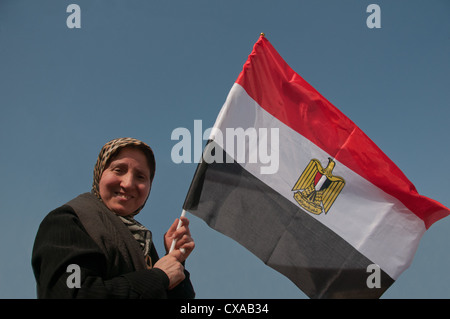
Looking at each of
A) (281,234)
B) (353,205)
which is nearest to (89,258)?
(281,234)

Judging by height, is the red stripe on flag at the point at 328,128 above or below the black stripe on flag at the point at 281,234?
above

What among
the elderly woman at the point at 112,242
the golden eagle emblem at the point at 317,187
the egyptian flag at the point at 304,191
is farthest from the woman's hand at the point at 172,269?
the golden eagle emblem at the point at 317,187

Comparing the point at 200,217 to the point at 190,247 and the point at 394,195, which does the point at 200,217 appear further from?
the point at 394,195

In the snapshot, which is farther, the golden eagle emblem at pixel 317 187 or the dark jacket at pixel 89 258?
the golden eagle emblem at pixel 317 187

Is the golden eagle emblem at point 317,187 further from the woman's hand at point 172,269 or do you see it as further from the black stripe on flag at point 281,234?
the woman's hand at point 172,269

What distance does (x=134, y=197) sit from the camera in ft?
10.6

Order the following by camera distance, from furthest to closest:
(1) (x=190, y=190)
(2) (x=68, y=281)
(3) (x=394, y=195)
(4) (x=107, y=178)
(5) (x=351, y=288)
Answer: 1. (3) (x=394, y=195)
2. (5) (x=351, y=288)
3. (1) (x=190, y=190)
4. (4) (x=107, y=178)
5. (2) (x=68, y=281)

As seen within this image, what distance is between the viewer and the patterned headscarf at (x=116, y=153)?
3.18 metres

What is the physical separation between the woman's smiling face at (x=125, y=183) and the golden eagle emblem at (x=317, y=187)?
5.87 feet

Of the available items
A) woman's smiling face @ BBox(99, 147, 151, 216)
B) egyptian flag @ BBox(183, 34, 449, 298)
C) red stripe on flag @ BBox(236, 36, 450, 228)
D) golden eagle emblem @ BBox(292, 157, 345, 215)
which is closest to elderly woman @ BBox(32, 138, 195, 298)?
woman's smiling face @ BBox(99, 147, 151, 216)

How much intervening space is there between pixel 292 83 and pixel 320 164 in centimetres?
100

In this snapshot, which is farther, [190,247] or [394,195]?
[394,195]

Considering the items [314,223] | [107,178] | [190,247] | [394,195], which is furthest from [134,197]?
[394,195]
